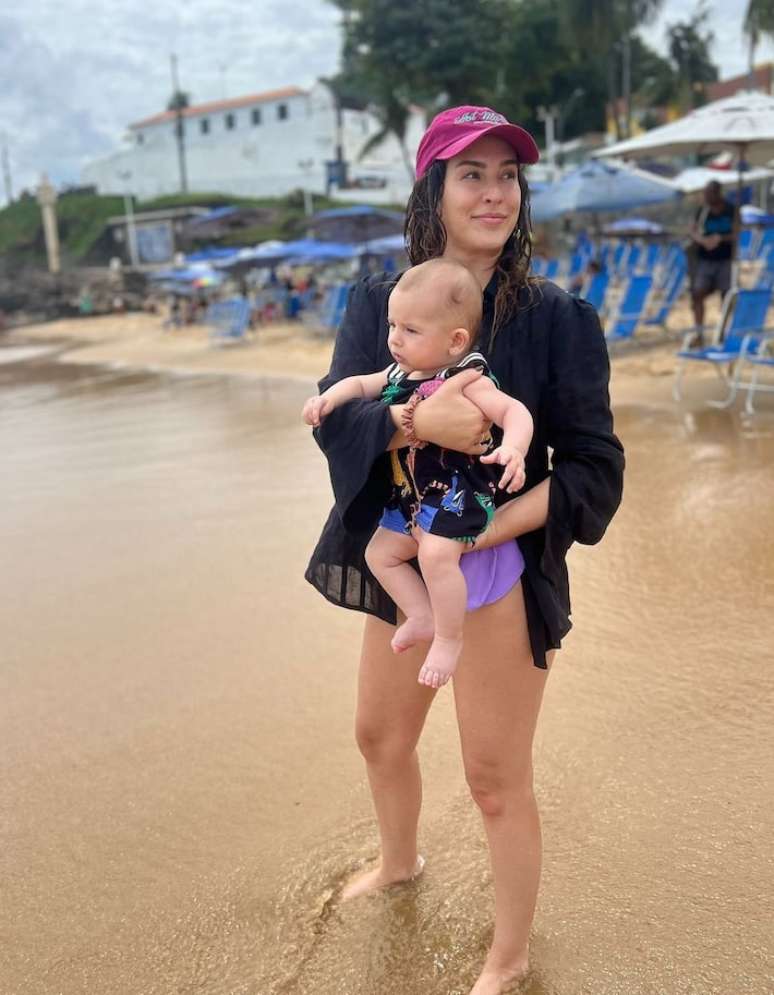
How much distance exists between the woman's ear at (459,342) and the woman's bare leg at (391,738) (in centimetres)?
63

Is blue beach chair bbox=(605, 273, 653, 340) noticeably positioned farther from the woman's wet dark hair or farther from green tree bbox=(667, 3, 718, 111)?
green tree bbox=(667, 3, 718, 111)

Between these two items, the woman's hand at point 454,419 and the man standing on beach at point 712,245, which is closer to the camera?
the woman's hand at point 454,419

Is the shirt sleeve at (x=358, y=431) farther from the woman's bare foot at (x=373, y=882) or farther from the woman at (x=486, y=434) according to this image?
the woman's bare foot at (x=373, y=882)

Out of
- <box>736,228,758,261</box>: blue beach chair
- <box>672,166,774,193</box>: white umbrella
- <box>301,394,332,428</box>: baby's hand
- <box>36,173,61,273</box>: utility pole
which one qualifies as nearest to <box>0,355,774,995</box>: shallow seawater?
<box>301,394,332,428</box>: baby's hand

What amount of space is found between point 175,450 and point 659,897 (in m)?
7.12

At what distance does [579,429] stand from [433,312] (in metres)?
0.38

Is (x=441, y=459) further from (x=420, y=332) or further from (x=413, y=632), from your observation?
(x=413, y=632)

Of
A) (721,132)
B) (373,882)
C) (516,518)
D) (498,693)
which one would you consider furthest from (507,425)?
(721,132)

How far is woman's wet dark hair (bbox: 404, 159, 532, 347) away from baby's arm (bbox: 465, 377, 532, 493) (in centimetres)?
18

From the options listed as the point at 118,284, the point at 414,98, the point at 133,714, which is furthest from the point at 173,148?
the point at 133,714

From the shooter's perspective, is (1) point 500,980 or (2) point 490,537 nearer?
(2) point 490,537

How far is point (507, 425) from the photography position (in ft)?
5.43

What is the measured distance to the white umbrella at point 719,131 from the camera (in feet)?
28.7

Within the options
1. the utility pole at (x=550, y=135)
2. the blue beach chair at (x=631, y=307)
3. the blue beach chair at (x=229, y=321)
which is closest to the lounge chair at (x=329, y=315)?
the blue beach chair at (x=229, y=321)
